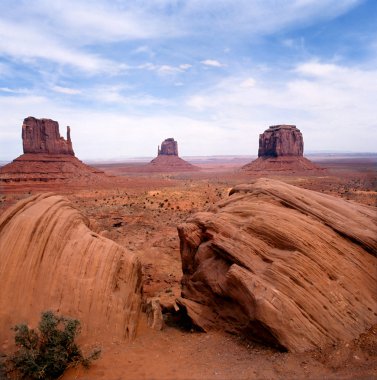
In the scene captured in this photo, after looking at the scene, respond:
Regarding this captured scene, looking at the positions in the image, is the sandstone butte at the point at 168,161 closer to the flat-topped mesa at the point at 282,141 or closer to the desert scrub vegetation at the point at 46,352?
the flat-topped mesa at the point at 282,141

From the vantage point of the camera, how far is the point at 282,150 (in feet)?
339

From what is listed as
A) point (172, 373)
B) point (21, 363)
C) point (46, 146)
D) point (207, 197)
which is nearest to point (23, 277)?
point (21, 363)

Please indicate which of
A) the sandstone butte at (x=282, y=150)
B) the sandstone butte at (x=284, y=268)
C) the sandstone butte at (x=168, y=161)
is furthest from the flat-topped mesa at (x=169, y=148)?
the sandstone butte at (x=284, y=268)

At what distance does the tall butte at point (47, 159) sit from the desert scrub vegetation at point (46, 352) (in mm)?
61077

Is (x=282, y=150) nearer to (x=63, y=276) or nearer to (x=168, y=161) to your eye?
(x=168, y=161)

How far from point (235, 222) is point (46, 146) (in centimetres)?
7187

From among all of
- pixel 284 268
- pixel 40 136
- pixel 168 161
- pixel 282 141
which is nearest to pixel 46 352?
pixel 284 268

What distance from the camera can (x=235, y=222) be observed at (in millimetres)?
9812

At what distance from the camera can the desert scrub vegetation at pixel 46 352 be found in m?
6.86

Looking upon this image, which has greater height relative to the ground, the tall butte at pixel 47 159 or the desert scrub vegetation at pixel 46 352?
the tall butte at pixel 47 159

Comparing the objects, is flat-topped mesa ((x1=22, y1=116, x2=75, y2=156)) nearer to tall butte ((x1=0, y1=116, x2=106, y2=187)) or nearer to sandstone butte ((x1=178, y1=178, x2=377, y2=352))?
tall butte ((x1=0, y1=116, x2=106, y2=187))

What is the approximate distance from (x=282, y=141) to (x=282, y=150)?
2.82 meters

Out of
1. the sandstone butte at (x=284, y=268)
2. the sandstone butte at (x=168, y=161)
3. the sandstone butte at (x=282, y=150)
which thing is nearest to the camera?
the sandstone butte at (x=284, y=268)

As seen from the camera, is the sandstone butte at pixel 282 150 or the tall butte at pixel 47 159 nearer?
the tall butte at pixel 47 159
